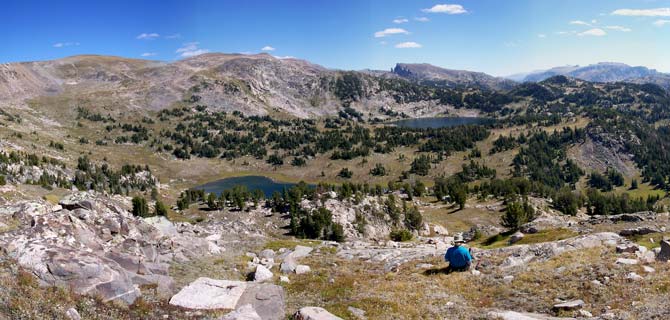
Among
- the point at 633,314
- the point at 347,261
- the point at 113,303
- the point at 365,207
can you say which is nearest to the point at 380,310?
the point at 633,314

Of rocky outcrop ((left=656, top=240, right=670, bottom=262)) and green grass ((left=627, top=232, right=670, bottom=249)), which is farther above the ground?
rocky outcrop ((left=656, top=240, right=670, bottom=262))

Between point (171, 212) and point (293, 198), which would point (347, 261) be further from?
point (171, 212)

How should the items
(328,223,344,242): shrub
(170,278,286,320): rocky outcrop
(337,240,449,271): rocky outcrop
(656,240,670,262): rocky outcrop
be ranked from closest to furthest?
(170,278,286,320): rocky outcrop, (656,240,670,262): rocky outcrop, (337,240,449,271): rocky outcrop, (328,223,344,242): shrub

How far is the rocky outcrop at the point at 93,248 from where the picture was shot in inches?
870

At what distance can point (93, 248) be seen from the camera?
98.1ft

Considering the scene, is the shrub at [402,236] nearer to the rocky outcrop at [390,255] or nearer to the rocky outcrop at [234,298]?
the rocky outcrop at [390,255]

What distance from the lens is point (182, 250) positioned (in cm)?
3900

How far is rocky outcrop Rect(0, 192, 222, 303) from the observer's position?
2211 cm

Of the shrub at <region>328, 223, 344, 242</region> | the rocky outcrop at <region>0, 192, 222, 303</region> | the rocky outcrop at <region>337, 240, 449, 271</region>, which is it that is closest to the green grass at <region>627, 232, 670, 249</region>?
the rocky outcrop at <region>337, 240, 449, 271</region>

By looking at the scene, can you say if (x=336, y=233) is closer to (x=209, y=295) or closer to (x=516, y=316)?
(x=209, y=295)

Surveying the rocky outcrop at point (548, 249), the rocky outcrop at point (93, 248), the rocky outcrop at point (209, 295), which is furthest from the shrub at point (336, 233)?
the rocky outcrop at point (209, 295)

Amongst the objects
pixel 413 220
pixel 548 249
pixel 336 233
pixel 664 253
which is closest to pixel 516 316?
pixel 664 253

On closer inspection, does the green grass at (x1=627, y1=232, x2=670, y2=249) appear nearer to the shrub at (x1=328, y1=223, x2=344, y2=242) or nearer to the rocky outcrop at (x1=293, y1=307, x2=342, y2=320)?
the rocky outcrop at (x1=293, y1=307, x2=342, y2=320)

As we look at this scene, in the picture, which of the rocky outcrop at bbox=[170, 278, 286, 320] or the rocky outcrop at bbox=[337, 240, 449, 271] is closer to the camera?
the rocky outcrop at bbox=[170, 278, 286, 320]
